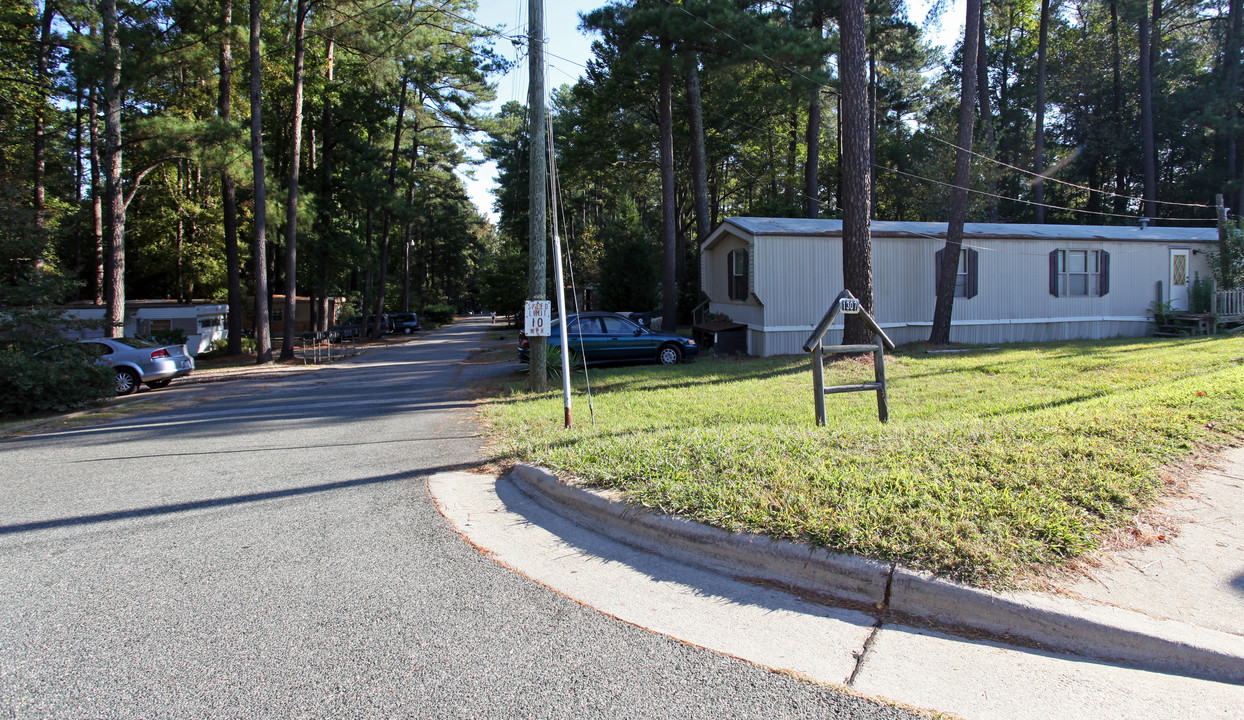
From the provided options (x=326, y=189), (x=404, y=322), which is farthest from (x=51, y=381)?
(x=404, y=322)

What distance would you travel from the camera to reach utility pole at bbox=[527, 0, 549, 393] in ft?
37.7

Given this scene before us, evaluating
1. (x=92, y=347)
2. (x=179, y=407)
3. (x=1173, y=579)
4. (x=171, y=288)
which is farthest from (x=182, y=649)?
(x=171, y=288)

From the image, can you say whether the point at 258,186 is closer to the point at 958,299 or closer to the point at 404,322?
the point at 958,299

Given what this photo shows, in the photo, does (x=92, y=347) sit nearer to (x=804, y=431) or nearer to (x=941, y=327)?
(x=804, y=431)

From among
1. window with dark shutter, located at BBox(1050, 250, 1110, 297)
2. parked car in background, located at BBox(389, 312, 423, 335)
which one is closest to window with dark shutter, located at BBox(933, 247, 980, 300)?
window with dark shutter, located at BBox(1050, 250, 1110, 297)

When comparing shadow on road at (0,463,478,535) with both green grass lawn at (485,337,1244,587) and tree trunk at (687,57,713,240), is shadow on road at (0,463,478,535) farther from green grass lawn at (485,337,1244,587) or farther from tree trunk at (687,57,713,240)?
tree trunk at (687,57,713,240)

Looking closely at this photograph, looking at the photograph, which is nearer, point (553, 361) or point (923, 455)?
point (923, 455)

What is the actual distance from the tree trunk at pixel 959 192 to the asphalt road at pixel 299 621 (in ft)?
50.0

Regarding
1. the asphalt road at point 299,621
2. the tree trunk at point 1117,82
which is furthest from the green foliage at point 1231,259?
the asphalt road at point 299,621

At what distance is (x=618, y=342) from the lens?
16.6 metres

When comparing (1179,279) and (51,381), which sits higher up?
(1179,279)

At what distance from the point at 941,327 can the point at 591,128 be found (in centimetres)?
1910

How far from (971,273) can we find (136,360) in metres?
20.9

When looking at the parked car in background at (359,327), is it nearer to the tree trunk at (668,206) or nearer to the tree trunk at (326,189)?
the tree trunk at (326,189)
